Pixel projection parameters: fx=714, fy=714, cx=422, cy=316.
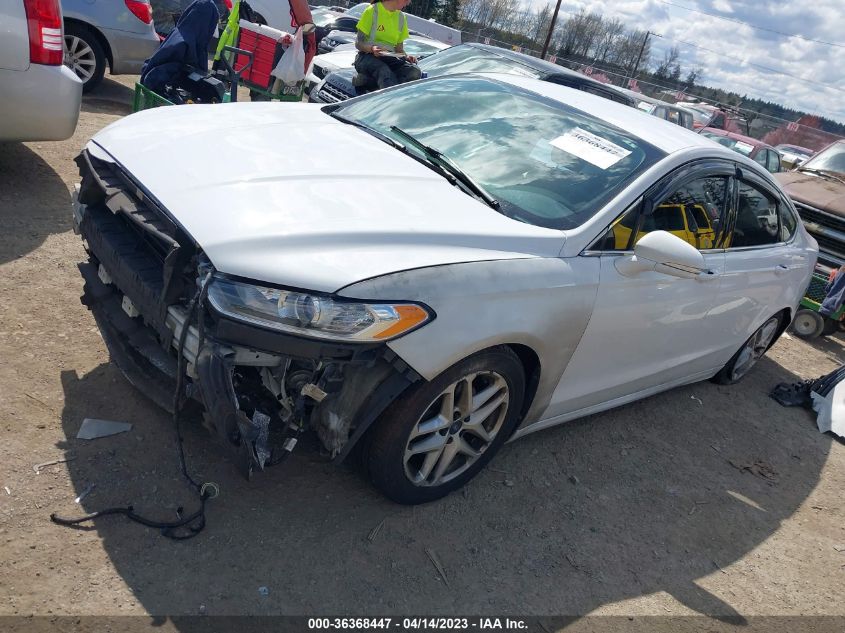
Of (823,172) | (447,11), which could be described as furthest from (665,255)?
(447,11)

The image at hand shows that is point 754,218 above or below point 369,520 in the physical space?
above

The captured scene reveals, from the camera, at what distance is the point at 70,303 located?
391 centimetres

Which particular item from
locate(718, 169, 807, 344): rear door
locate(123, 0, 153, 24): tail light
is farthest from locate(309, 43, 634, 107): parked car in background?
locate(718, 169, 807, 344): rear door

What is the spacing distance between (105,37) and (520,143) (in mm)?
6713

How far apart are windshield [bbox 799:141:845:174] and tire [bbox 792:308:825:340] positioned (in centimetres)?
257

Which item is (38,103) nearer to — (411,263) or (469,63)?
(411,263)

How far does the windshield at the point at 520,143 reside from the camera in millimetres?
3273

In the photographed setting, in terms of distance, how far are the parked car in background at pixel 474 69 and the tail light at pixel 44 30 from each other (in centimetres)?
418

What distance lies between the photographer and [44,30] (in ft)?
15.7

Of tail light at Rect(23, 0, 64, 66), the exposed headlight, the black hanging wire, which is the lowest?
the black hanging wire

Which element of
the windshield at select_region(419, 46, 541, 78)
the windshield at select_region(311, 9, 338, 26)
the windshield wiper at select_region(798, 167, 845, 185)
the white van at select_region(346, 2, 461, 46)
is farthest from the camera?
the white van at select_region(346, 2, 461, 46)

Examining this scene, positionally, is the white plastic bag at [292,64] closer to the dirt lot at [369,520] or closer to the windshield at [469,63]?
the windshield at [469,63]

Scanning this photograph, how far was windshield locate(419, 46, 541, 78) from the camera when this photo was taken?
8914 mm

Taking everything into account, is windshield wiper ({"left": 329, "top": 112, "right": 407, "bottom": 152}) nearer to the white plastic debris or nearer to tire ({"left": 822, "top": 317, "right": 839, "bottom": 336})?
the white plastic debris
